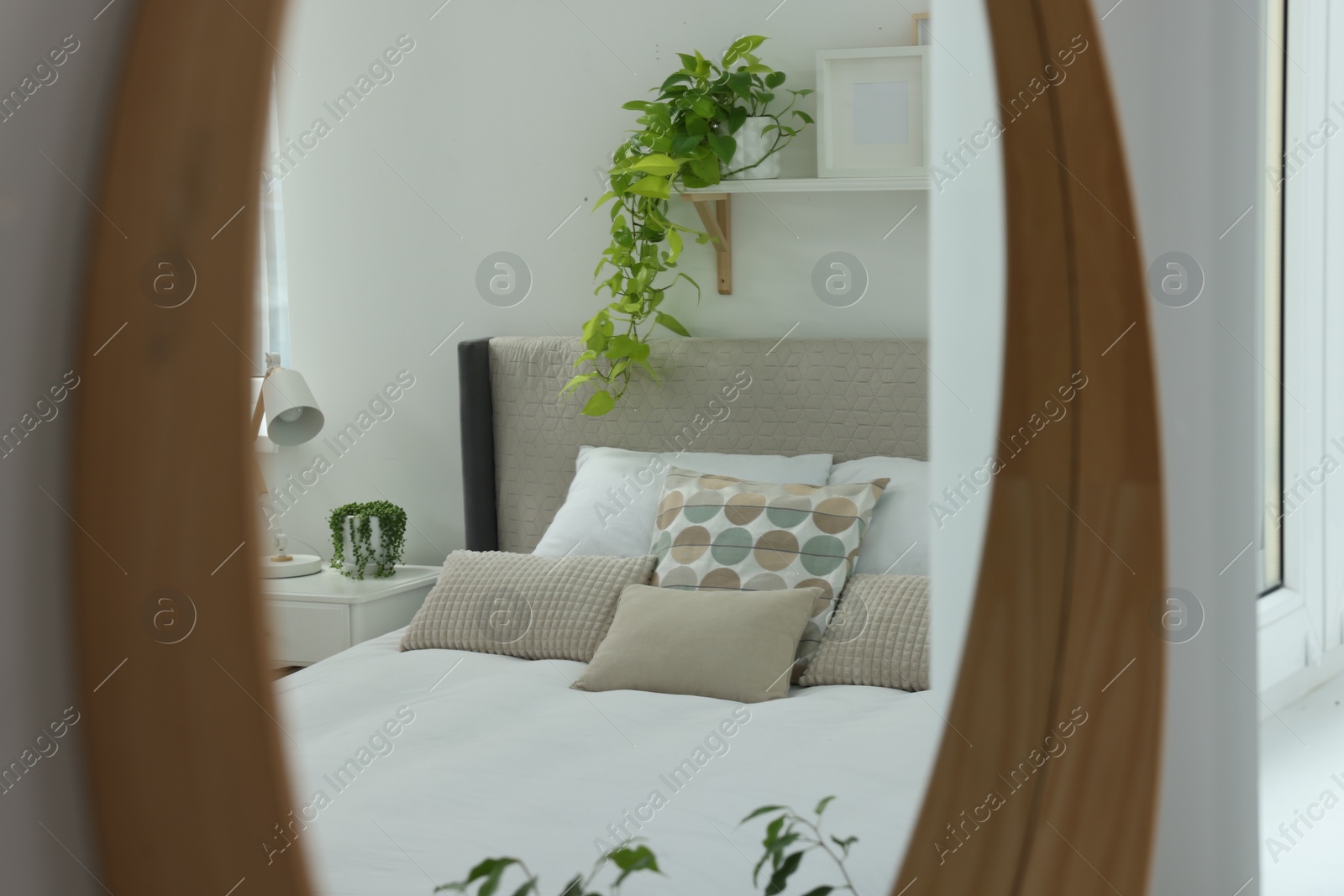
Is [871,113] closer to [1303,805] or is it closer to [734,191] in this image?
[734,191]

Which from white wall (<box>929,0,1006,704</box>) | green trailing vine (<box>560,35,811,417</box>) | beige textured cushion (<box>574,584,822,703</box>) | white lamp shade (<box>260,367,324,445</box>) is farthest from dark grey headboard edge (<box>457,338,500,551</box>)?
white wall (<box>929,0,1006,704</box>)

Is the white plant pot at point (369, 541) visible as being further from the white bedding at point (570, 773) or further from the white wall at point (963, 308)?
the white wall at point (963, 308)

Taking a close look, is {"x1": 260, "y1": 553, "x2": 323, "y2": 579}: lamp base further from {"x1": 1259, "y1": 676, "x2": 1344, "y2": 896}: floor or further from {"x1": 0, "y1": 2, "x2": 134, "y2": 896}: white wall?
{"x1": 0, "y1": 2, "x2": 134, "y2": 896}: white wall

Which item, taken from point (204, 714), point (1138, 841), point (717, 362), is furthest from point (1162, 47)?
point (717, 362)

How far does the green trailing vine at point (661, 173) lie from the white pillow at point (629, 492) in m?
0.24

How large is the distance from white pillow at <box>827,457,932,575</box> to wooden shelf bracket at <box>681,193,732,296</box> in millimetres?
676

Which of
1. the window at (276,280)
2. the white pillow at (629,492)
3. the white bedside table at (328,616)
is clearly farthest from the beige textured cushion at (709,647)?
the window at (276,280)

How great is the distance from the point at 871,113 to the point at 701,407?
0.79 m

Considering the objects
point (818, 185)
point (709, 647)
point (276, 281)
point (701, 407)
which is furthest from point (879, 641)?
point (276, 281)

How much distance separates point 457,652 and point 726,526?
596 mm

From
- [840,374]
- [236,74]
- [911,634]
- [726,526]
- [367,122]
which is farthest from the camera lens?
[367,122]

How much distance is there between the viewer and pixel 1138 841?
51 cm

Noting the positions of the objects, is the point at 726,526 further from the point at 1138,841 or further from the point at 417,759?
the point at 1138,841

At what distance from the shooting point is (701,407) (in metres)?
2.56
